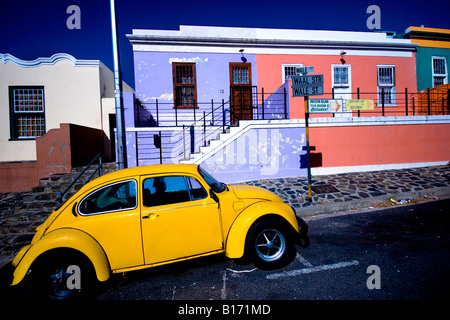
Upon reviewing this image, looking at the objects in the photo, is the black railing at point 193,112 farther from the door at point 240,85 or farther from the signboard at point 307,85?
the signboard at point 307,85

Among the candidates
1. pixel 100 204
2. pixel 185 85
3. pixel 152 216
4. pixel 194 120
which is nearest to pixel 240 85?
pixel 185 85

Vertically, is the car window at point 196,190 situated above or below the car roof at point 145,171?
below

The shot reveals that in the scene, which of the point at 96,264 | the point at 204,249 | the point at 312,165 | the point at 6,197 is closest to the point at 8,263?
the point at 96,264

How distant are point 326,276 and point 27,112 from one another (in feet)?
45.6

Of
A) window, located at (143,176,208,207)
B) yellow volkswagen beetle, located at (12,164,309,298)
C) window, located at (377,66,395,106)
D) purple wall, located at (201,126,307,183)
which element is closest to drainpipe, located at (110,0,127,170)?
yellow volkswagen beetle, located at (12,164,309,298)

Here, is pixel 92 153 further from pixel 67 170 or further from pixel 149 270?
pixel 149 270

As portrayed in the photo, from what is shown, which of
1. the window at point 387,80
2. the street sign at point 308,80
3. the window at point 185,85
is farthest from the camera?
the window at point 387,80

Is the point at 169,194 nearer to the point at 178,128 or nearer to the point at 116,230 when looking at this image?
the point at 116,230

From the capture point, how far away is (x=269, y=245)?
337cm

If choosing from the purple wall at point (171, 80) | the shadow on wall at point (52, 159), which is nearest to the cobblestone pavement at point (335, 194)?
the shadow on wall at point (52, 159)

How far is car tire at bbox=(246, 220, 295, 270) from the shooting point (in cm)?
330

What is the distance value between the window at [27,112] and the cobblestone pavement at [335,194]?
4023mm

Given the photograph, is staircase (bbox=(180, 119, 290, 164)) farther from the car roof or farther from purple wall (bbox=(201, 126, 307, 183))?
the car roof

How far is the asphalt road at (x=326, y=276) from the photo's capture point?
2.72 metres
